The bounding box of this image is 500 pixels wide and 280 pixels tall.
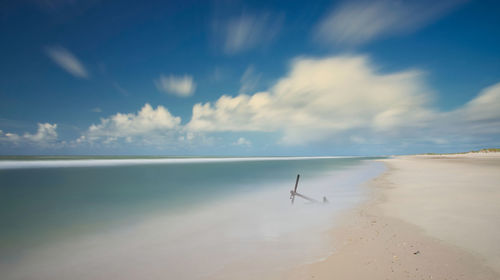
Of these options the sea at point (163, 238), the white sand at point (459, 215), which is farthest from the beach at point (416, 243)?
the sea at point (163, 238)

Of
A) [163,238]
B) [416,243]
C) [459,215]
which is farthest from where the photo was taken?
[459,215]

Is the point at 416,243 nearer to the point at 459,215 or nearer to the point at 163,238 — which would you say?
the point at 459,215

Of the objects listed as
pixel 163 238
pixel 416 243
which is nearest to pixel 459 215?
pixel 416 243

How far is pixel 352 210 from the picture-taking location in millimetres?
10711

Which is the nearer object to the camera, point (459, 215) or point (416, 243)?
point (416, 243)

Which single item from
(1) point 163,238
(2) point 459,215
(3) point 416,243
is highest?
(2) point 459,215

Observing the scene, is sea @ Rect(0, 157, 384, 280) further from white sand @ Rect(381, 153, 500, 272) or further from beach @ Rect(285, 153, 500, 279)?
white sand @ Rect(381, 153, 500, 272)

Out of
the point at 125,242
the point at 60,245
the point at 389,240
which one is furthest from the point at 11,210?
the point at 389,240

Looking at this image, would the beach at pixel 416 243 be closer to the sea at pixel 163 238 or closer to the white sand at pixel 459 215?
the white sand at pixel 459 215

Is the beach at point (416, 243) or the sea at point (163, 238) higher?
the beach at point (416, 243)

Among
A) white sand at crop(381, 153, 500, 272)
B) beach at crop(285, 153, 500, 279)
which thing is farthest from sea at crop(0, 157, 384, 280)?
white sand at crop(381, 153, 500, 272)

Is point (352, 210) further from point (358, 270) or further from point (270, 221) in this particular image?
point (358, 270)

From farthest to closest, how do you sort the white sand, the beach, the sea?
the white sand < the sea < the beach

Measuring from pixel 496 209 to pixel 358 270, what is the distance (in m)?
9.19
